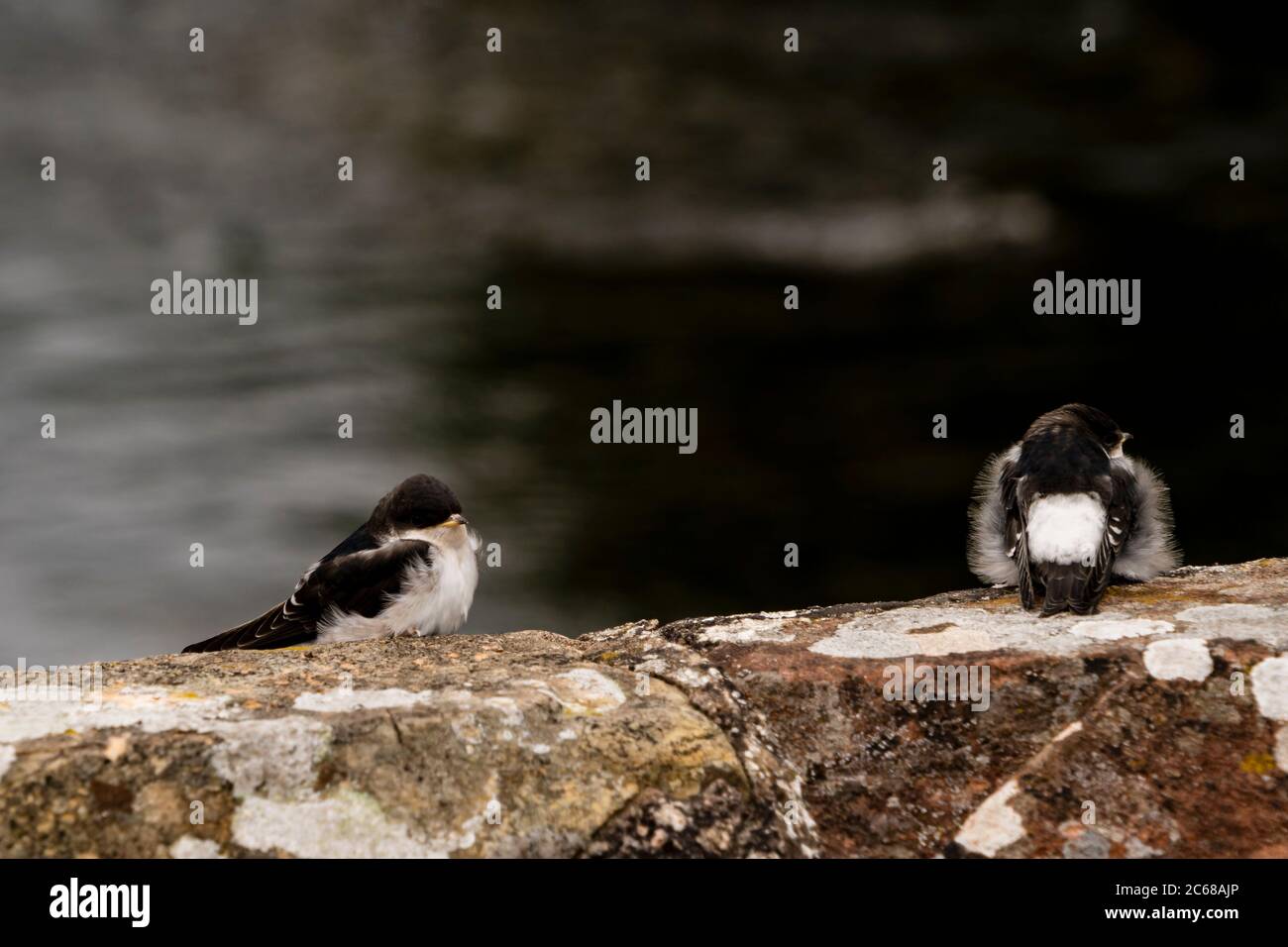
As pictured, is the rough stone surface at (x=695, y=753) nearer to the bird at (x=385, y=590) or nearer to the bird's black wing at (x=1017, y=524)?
the bird's black wing at (x=1017, y=524)

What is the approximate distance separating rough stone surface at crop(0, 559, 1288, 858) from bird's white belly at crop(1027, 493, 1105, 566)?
89 centimetres

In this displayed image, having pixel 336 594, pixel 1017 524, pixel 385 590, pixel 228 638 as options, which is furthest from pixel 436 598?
pixel 1017 524

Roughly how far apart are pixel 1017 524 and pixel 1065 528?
1.07 feet

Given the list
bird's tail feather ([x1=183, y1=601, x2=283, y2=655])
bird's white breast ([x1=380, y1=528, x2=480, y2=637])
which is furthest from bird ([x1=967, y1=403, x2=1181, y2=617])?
bird's tail feather ([x1=183, y1=601, x2=283, y2=655])

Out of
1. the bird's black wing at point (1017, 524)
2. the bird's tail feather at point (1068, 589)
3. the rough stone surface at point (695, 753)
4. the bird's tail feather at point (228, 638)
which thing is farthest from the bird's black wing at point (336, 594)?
the bird's tail feather at point (1068, 589)

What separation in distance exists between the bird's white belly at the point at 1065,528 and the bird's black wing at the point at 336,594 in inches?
102

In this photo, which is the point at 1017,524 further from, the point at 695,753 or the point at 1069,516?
the point at 695,753

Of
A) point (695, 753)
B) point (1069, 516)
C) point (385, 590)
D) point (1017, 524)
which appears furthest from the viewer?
point (385, 590)

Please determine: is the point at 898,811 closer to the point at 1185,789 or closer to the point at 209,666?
the point at 1185,789

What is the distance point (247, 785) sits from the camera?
270 cm

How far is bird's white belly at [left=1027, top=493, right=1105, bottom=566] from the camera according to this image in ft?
15.0

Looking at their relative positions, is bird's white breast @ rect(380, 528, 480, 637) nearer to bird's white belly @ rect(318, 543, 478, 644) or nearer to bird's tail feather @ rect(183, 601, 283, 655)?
bird's white belly @ rect(318, 543, 478, 644)

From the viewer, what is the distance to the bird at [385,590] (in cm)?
534

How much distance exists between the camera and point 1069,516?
16.2 feet
